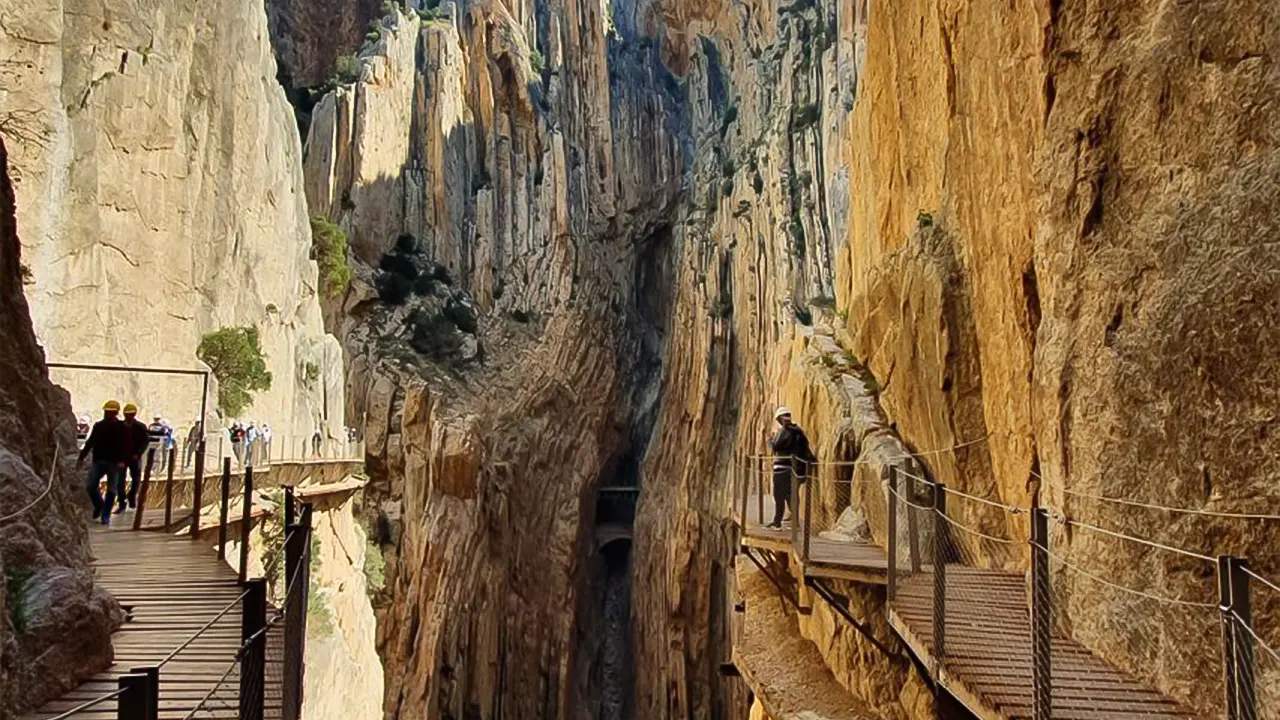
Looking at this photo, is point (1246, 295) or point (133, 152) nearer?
point (1246, 295)

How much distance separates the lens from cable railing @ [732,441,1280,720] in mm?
4664

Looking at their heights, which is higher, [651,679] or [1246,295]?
[1246,295]

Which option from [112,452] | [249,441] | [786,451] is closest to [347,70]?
[249,441]

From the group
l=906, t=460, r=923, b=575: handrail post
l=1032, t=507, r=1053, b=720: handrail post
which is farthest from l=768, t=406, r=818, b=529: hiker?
l=1032, t=507, r=1053, b=720: handrail post

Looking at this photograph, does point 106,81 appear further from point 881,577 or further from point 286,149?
point 881,577

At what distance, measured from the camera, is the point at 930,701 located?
842 centimetres

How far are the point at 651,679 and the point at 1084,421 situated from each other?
34.8 metres

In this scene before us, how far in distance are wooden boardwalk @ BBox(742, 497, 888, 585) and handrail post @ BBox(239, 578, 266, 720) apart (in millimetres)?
5318

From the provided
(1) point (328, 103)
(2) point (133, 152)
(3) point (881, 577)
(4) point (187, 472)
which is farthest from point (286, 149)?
(3) point (881, 577)

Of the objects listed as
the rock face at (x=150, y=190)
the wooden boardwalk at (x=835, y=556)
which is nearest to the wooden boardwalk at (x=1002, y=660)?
the wooden boardwalk at (x=835, y=556)

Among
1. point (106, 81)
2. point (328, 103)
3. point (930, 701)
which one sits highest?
point (328, 103)

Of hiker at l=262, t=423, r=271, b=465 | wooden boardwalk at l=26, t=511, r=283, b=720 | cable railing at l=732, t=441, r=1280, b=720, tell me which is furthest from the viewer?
hiker at l=262, t=423, r=271, b=465

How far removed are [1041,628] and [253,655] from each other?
171 inches

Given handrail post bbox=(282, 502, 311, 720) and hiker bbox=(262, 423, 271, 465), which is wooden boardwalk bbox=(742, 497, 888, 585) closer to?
handrail post bbox=(282, 502, 311, 720)
